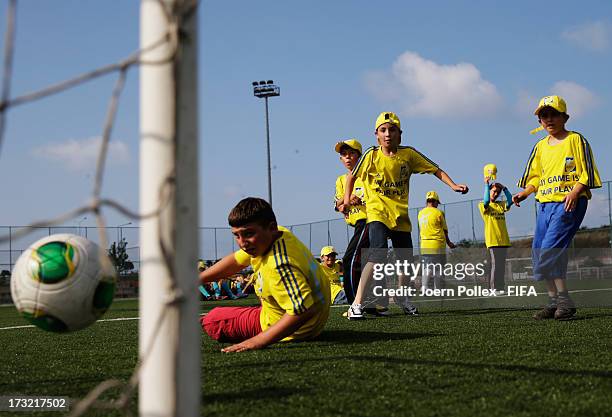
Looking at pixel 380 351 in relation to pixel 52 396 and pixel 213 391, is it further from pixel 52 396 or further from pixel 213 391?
pixel 52 396

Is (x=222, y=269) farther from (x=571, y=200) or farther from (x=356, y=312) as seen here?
(x=571, y=200)

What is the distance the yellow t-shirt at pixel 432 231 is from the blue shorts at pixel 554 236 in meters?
6.09

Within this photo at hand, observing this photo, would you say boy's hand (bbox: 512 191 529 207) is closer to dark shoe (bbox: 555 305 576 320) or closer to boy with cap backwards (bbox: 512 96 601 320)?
boy with cap backwards (bbox: 512 96 601 320)

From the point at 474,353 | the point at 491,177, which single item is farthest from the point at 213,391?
the point at 491,177

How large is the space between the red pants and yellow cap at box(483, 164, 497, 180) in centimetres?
807

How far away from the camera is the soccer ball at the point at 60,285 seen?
296 centimetres

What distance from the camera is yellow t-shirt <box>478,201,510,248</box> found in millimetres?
12453

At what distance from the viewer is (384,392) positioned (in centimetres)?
276

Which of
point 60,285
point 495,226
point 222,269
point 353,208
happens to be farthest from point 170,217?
point 495,226

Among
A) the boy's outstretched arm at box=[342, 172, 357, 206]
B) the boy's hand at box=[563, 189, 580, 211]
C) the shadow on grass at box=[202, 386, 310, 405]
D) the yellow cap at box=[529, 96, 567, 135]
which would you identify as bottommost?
the shadow on grass at box=[202, 386, 310, 405]

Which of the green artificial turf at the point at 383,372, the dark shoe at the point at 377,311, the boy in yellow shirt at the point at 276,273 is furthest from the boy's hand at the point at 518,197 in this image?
the boy in yellow shirt at the point at 276,273

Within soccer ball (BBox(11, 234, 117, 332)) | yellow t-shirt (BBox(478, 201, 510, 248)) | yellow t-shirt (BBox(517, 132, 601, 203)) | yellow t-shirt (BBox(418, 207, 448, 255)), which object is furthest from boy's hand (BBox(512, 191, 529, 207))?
yellow t-shirt (BBox(418, 207, 448, 255))

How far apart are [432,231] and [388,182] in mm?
5833

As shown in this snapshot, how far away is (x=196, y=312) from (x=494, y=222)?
11772 millimetres
